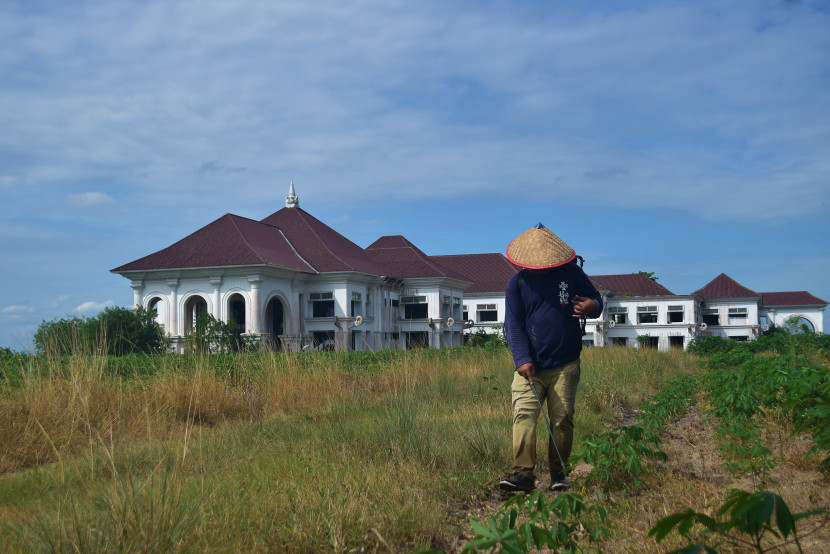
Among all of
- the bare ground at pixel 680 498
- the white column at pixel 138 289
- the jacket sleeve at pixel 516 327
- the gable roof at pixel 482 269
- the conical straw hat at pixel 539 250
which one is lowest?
the bare ground at pixel 680 498

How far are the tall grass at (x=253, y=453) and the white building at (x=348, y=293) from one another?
16.7 m

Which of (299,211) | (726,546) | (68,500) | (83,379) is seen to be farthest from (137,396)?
(299,211)

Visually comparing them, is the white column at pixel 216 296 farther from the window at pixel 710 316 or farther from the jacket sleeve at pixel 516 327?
the window at pixel 710 316

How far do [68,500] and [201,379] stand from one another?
6.02 meters

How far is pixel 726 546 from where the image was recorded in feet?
11.3

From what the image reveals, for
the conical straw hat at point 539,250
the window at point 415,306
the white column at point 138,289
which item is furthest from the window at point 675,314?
the conical straw hat at point 539,250

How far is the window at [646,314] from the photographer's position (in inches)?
2427

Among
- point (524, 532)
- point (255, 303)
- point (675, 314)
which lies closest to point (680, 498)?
point (524, 532)

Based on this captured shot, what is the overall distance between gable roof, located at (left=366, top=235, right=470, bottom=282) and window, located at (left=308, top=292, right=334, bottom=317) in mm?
6003

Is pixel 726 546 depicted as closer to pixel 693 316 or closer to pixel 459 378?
pixel 459 378

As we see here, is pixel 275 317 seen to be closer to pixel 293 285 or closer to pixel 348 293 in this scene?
pixel 293 285

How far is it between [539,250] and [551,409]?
1.20m

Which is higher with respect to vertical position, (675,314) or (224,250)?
(224,250)

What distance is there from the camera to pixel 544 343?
523cm
